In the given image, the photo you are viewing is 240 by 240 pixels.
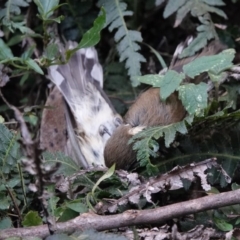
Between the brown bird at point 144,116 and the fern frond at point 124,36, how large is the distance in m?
0.18

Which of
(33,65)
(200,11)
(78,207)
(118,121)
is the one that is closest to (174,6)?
(200,11)

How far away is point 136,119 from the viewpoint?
3344 millimetres

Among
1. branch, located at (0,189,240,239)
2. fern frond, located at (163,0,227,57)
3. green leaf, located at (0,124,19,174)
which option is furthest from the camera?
fern frond, located at (163,0,227,57)

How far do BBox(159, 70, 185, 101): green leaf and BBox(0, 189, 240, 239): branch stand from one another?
29.9 inches

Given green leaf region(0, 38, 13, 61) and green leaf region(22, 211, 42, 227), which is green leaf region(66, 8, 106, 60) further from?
green leaf region(22, 211, 42, 227)

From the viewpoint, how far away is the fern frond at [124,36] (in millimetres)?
3396

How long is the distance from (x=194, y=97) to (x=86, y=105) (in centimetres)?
89

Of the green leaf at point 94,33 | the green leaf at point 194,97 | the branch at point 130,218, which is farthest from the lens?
the green leaf at point 94,33

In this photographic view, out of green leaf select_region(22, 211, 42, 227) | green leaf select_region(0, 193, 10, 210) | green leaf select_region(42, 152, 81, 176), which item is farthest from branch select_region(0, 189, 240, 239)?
green leaf select_region(42, 152, 81, 176)

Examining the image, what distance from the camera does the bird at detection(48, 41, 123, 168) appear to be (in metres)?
3.37

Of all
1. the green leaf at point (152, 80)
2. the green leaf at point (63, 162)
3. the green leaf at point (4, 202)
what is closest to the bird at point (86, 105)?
the green leaf at point (63, 162)

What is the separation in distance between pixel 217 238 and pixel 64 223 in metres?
0.69

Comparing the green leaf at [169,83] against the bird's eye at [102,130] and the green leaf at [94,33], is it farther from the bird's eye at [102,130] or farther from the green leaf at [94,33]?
the bird's eye at [102,130]

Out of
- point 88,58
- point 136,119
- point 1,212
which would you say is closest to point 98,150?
point 136,119
